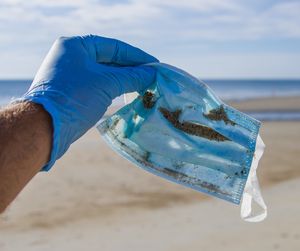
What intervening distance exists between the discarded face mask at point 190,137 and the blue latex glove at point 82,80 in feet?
0.40

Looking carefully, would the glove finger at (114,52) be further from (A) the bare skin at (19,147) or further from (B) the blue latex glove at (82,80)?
(A) the bare skin at (19,147)

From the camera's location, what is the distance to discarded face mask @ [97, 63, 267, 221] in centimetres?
260

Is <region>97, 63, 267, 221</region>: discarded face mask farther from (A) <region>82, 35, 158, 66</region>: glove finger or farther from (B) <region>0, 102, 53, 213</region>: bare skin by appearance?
(B) <region>0, 102, 53, 213</region>: bare skin

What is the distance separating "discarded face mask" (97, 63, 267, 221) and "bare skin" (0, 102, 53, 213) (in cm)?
92

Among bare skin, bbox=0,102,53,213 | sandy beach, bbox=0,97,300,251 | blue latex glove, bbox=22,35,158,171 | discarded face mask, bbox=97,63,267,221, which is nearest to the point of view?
bare skin, bbox=0,102,53,213

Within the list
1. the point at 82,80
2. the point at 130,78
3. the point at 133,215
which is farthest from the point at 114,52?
the point at 133,215

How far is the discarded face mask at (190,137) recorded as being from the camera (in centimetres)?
260

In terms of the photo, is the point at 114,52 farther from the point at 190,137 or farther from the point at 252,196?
the point at 252,196

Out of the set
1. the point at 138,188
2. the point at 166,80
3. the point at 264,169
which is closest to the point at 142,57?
the point at 166,80

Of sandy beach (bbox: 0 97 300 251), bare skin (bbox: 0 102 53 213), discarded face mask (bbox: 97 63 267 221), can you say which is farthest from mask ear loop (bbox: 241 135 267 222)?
sandy beach (bbox: 0 97 300 251)

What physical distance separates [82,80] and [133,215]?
5780mm

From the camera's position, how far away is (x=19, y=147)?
1685mm

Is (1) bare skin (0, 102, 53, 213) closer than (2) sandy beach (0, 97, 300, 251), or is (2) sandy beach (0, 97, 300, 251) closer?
(1) bare skin (0, 102, 53, 213)

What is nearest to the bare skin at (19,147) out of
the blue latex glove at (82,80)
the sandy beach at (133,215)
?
the blue latex glove at (82,80)
